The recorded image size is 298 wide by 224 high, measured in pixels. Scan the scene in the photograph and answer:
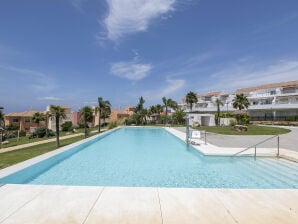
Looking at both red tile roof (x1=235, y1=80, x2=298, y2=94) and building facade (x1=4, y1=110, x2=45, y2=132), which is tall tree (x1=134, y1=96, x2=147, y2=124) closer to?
building facade (x1=4, y1=110, x2=45, y2=132)

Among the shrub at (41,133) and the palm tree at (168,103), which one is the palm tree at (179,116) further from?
the shrub at (41,133)

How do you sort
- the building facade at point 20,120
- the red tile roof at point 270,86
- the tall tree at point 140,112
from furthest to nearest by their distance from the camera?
the tall tree at point 140,112 → the building facade at point 20,120 → the red tile roof at point 270,86

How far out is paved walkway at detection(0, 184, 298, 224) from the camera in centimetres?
379

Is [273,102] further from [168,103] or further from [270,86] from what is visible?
[168,103]

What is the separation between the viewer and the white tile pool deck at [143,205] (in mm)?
3799

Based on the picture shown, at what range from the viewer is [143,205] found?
4.38m

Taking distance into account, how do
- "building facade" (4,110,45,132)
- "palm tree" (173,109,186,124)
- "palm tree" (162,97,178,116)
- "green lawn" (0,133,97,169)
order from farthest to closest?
"palm tree" (162,97,178,116), "palm tree" (173,109,186,124), "building facade" (4,110,45,132), "green lawn" (0,133,97,169)

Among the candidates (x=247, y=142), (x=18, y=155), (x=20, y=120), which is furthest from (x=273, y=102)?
(x=20, y=120)

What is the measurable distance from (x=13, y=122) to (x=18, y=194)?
54729 millimetres

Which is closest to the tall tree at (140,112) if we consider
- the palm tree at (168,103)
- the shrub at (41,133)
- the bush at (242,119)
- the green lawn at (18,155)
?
the palm tree at (168,103)

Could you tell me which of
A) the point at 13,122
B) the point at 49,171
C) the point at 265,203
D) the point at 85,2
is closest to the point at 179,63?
the point at 85,2

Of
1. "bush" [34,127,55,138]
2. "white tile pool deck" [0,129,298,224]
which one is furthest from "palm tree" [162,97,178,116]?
"white tile pool deck" [0,129,298,224]

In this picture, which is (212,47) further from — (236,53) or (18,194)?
(18,194)

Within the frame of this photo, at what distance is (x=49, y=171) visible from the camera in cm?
844
